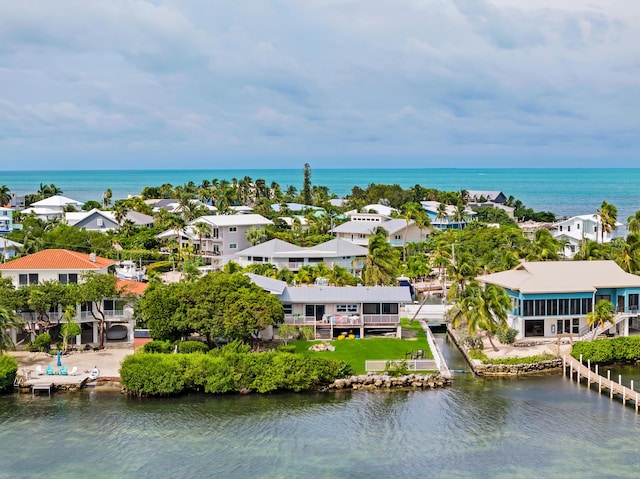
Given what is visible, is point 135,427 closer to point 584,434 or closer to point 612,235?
point 584,434

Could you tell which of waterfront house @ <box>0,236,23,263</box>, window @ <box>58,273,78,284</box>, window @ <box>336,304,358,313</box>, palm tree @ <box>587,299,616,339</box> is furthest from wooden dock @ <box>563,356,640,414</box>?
waterfront house @ <box>0,236,23,263</box>

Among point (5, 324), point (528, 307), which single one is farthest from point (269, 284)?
point (528, 307)

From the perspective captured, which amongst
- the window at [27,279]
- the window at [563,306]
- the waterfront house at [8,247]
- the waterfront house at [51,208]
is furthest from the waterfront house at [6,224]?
the window at [563,306]

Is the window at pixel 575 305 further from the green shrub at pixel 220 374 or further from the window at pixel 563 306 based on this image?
the green shrub at pixel 220 374

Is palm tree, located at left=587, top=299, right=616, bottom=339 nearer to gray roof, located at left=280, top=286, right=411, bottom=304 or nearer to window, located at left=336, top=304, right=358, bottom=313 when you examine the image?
gray roof, located at left=280, top=286, right=411, bottom=304

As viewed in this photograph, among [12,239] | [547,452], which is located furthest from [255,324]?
[12,239]
